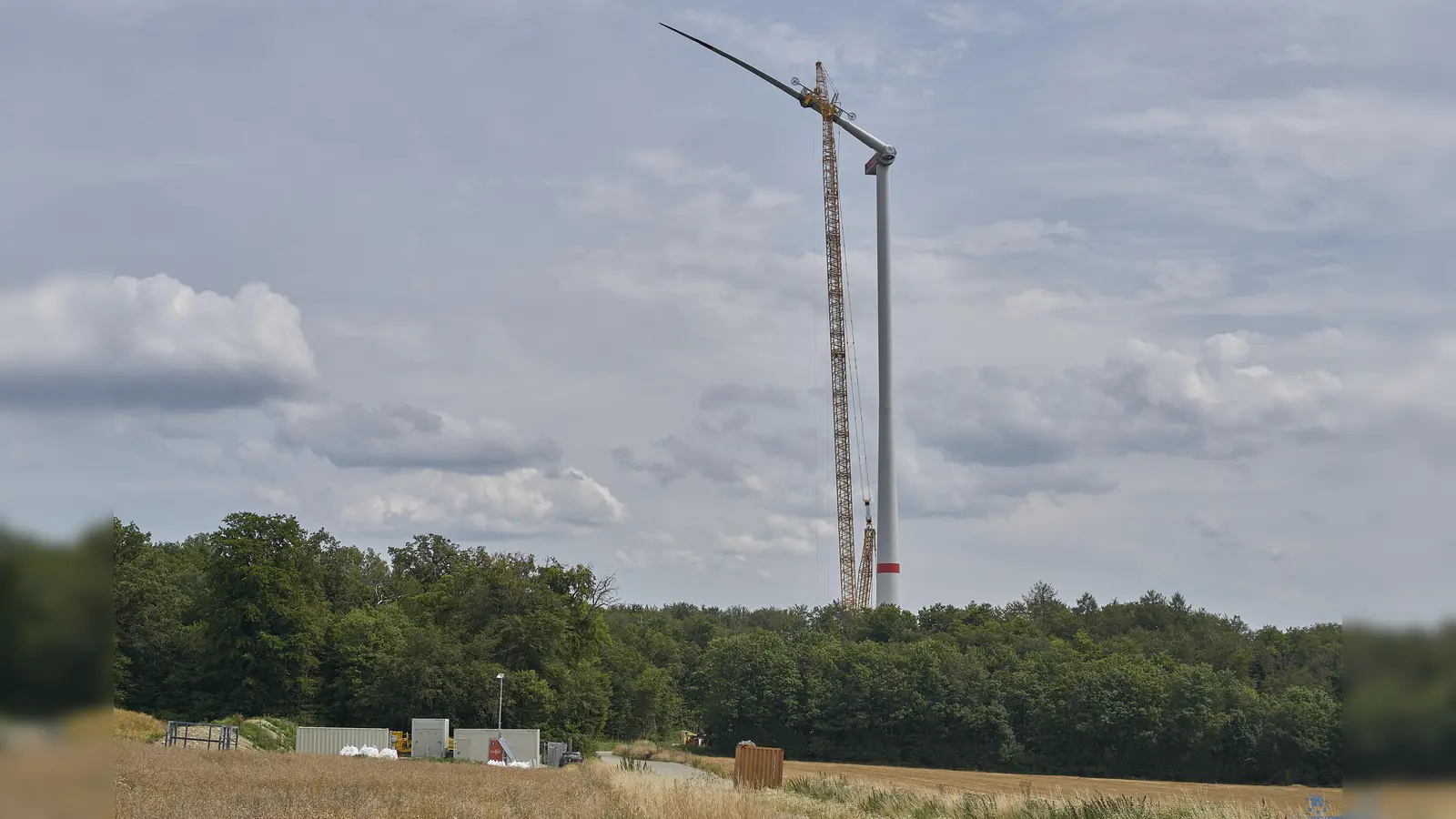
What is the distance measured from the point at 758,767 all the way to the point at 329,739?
35.6 metres

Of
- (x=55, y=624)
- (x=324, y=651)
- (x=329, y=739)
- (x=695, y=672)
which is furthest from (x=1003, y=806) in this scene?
(x=695, y=672)

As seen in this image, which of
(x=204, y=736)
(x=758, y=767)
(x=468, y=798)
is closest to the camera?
(x=468, y=798)

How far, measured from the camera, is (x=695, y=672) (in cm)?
13250

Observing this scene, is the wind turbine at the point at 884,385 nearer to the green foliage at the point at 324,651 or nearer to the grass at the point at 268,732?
the green foliage at the point at 324,651

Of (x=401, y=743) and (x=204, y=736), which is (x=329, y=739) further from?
(x=401, y=743)

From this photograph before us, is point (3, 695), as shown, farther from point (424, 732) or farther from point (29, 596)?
point (424, 732)

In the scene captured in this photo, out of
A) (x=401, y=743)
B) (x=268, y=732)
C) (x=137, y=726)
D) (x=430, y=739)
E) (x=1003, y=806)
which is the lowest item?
(x=401, y=743)

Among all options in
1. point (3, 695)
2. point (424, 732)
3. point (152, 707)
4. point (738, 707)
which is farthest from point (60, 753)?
point (738, 707)

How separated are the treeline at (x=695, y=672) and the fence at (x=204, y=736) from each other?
19092 mm

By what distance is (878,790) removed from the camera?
4778cm

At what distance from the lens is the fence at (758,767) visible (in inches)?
1912

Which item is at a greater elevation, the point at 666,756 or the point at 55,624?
the point at 55,624

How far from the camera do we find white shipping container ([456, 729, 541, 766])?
236ft

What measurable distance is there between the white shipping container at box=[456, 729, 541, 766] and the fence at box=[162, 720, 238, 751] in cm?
1312
